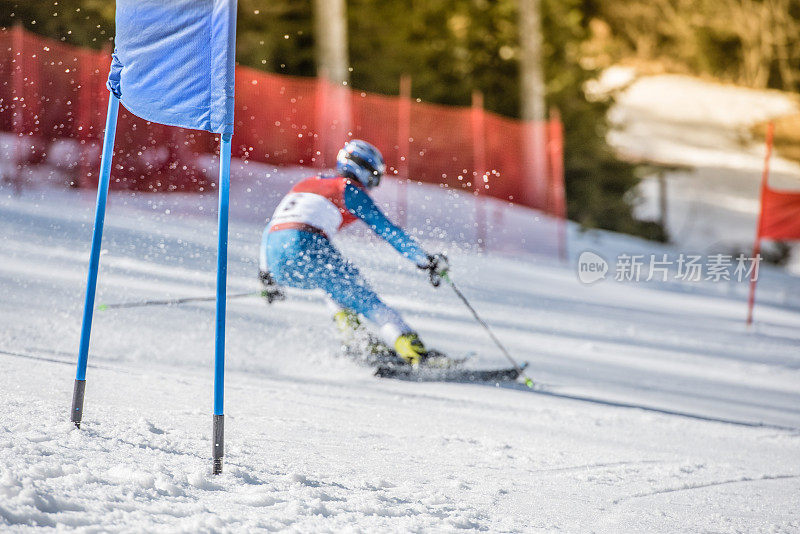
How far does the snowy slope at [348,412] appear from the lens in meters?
3.14

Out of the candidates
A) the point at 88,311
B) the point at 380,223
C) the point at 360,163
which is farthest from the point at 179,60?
the point at 360,163

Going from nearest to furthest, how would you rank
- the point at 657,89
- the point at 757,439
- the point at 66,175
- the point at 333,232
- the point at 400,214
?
the point at 757,439, the point at 333,232, the point at 66,175, the point at 400,214, the point at 657,89

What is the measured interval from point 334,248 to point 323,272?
0.57ft

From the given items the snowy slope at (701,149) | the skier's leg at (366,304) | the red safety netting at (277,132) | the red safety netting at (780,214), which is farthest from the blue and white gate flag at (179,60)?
the snowy slope at (701,149)

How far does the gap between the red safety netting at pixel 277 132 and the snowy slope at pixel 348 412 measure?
2.40ft

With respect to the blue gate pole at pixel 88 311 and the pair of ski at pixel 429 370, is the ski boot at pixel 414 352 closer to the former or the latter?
the pair of ski at pixel 429 370

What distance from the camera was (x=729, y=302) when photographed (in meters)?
12.4

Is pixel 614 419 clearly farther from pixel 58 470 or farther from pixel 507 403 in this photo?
pixel 58 470

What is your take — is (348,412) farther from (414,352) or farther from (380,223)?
(380,223)

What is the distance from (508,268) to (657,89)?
25.3 m

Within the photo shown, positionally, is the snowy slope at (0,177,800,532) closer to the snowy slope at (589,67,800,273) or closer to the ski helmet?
the ski helmet

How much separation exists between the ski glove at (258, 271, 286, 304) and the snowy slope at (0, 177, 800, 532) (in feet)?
1.41

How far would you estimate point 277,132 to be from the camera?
10734 mm

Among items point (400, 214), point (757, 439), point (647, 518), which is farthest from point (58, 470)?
point (400, 214)
